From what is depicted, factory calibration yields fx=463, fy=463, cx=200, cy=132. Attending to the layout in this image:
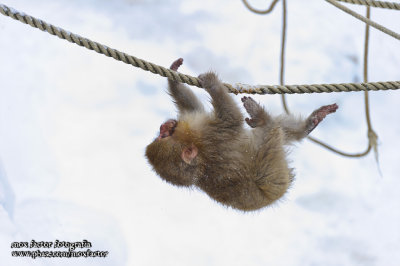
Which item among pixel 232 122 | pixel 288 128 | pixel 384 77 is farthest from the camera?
pixel 384 77

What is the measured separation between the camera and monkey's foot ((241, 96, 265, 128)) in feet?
10.7

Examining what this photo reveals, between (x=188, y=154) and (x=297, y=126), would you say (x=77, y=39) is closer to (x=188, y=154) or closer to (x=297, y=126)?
(x=188, y=154)

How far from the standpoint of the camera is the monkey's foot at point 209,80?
9.91ft

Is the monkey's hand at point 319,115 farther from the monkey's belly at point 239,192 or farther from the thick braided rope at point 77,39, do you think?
the thick braided rope at point 77,39

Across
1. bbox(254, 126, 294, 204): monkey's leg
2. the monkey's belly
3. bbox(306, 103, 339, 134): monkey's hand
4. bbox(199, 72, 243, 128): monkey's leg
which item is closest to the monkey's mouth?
bbox(199, 72, 243, 128): monkey's leg

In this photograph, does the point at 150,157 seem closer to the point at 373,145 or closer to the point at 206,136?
the point at 206,136

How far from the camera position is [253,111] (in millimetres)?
3281

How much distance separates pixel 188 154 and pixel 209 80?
0.52 meters

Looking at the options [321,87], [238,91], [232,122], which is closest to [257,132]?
[232,122]

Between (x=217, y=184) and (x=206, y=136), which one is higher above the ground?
(x=206, y=136)

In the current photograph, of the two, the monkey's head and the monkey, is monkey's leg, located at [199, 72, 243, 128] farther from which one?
the monkey's head

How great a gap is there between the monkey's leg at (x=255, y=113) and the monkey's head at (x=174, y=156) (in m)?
0.45

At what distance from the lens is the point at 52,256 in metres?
4.66

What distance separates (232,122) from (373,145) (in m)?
3.46
